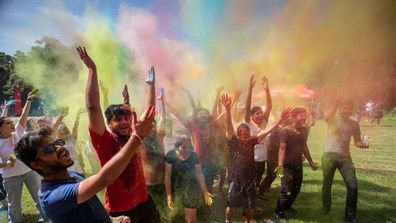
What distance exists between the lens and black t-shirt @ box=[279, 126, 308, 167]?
4.95 metres

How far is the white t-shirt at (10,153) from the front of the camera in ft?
15.4

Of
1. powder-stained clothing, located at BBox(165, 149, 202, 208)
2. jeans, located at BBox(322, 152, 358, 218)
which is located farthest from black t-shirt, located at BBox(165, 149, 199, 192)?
jeans, located at BBox(322, 152, 358, 218)

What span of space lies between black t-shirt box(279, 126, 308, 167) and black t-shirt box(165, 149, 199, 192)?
1433 mm

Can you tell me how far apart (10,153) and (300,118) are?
3885 mm

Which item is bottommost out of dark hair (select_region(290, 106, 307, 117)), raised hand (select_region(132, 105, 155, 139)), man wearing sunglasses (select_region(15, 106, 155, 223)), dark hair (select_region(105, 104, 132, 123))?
man wearing sunglasses (select_region(15, 106, 155, 223))

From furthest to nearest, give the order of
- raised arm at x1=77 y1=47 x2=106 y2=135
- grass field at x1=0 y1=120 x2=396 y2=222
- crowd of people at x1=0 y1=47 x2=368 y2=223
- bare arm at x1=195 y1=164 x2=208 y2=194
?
grass field at x1=0 y1=120 x2=396 y2=222
bare arm at x1=195 y1=164 x2=208 y2=194
crowd of people at x1=0 y1=47 x2=368 y2=223
raised arm at x1=77 y1=47 x2=106 y2=135

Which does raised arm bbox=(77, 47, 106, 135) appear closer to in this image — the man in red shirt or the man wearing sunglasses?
the man in red shirt

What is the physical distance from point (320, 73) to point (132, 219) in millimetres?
2854

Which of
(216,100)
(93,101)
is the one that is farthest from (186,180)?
(93,101)

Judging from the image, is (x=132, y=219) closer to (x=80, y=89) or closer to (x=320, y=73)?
(x=320, y=73)

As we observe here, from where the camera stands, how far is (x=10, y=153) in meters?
4.84

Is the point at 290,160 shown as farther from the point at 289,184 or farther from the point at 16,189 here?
the point at 16,189

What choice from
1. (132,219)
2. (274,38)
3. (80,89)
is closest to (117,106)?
(132,219)

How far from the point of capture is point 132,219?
9.87 feet
